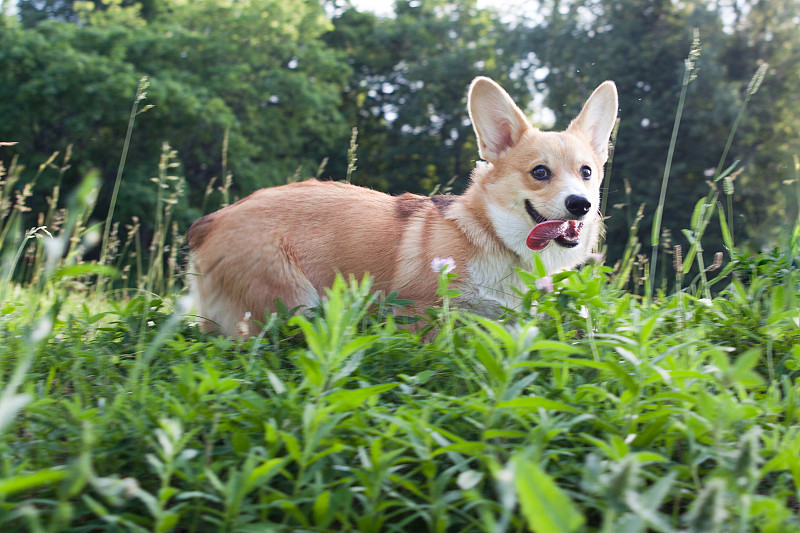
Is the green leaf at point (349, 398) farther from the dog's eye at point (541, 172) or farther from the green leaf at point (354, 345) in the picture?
the dog's eye at point (541, 172)

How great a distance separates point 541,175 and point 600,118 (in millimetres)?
754

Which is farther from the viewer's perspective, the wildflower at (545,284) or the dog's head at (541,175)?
the dog's head at (541,175)

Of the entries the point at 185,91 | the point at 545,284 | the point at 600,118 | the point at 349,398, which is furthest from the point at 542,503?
the point at 185,91

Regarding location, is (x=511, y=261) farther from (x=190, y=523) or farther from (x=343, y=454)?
(x=190, y=523)

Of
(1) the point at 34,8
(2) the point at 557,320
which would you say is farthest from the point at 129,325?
(1) the point at 34,8

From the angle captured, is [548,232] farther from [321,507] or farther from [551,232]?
[321,507]

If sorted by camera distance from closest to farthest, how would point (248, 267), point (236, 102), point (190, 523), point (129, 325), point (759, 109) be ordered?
point (190, 523)
point (129, 325)
point (248, 267)
point (759, 109)
point (236, 102)

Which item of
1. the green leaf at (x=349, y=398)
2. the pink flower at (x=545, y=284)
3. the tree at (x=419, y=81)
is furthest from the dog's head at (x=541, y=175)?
the tree at (x=419, y=81)

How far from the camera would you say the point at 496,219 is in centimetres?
338

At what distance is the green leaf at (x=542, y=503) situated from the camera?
92cm

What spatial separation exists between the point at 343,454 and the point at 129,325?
1.43 m

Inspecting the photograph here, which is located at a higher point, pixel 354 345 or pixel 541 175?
pixel 541 175

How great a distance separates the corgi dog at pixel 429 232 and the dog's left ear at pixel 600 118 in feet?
0.04

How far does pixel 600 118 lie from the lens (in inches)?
150
